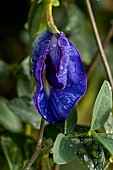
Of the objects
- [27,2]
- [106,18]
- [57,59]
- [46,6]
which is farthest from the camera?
[106,18]

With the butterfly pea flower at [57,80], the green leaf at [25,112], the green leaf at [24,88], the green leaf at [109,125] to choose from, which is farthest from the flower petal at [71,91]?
the green leaf at [24,88]

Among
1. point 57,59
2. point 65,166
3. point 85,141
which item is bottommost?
point 65,166

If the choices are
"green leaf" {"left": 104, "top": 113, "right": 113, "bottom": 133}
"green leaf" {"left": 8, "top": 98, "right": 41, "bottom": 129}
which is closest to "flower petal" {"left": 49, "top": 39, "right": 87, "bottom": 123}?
"green leaf" {"left": 104, "top": 113, "right": 113, "bottom": 133}

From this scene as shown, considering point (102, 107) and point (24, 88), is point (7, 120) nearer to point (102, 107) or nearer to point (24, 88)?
point (24, 88)

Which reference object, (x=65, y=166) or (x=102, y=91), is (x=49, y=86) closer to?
(x=102, y=91)

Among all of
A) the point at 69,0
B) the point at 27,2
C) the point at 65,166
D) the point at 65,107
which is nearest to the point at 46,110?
the point at 65,107

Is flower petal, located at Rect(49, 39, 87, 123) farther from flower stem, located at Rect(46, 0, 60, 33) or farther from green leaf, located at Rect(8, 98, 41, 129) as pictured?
green leaf, located at Rect(8, 98, 41, 129)

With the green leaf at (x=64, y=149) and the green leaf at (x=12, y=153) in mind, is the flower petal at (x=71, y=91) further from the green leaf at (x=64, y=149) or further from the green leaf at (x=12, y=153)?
the green leaf at (x=12, y=153)
